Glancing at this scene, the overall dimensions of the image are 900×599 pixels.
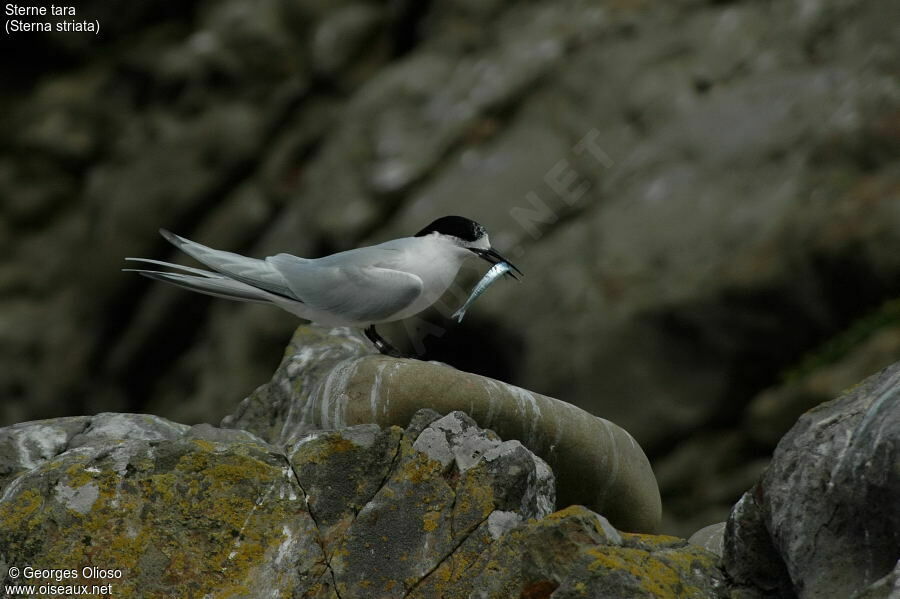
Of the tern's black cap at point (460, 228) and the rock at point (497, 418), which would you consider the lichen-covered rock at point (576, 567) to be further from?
the tern's black cap at point (460, 228)

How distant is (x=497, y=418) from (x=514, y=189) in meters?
5.69

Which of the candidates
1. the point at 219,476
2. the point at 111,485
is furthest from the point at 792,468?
the point at 111,485

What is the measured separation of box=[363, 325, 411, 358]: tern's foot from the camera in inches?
220

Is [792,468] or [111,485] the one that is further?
Answer: [111,485]

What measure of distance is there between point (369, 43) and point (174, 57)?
224cm

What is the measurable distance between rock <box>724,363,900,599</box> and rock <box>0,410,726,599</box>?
0.20 metres

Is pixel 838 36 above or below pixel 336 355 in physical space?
above

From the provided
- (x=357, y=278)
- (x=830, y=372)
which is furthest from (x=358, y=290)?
(x=830, y=372)

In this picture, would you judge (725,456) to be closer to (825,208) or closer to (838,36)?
(825,208)

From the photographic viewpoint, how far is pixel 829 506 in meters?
3.11

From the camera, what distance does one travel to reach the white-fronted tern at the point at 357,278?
5512 millimetres

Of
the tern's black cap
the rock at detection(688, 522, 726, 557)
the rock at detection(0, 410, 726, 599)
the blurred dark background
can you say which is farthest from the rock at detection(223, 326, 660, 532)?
the blurred dark background

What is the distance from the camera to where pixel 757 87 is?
930 cm

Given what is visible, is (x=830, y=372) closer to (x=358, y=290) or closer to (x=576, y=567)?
(x=358, y=290)
